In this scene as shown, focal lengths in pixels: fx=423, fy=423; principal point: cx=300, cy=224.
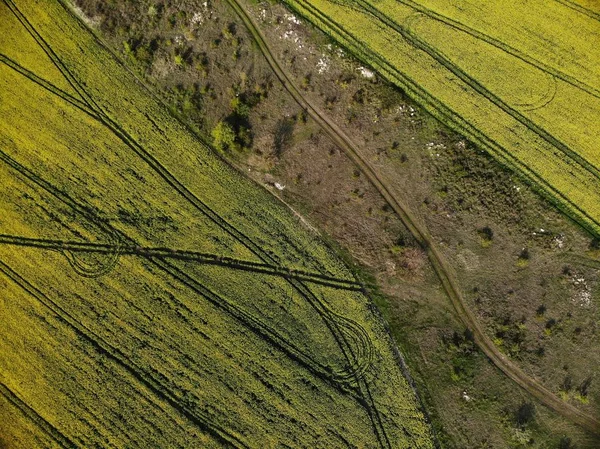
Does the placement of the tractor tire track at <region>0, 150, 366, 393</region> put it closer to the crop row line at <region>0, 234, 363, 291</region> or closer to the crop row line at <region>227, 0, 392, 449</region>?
the crop row line at <region>0, 234, 363, 291</region>

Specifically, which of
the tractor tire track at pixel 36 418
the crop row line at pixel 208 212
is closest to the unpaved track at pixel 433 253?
the crop row line at pixel 208 212

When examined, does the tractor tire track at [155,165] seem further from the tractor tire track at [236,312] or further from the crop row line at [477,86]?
the crop row line at [477,86]

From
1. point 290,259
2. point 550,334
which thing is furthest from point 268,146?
point 550,334

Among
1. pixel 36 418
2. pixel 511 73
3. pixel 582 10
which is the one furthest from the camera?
pixel 36 418

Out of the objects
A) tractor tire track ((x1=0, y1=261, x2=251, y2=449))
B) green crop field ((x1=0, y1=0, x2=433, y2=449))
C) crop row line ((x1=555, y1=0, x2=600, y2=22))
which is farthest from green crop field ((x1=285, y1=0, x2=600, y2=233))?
tractor tire track ((x1=0, y1=261, x2=251, y2=449))

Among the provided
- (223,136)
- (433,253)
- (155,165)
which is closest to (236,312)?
(155,165)

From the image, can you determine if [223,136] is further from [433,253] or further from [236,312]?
[433,253]
